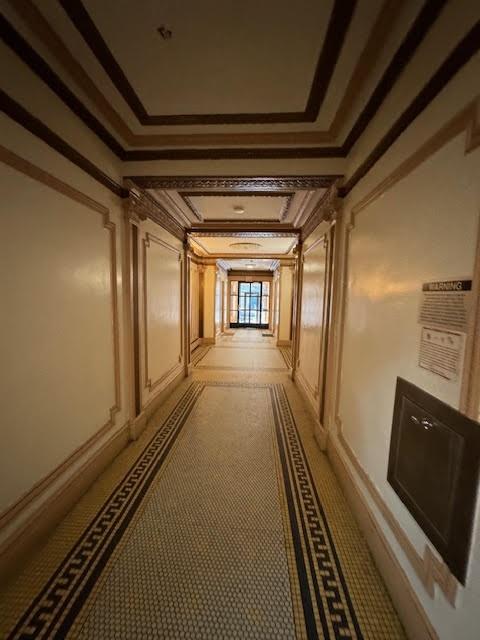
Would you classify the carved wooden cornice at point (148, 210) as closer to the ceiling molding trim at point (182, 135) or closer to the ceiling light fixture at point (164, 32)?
the ceiling molding trim at point (182, 135)

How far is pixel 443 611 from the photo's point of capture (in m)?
0.89

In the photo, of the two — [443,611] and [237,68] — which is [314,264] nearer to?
[237,68]

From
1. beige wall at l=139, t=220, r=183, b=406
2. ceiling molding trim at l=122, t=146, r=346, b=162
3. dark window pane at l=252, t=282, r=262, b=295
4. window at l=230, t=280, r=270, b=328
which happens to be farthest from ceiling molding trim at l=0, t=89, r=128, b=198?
dark window pane at l=252, t=282, r=262, b=295

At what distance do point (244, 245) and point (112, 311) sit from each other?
3841 mm

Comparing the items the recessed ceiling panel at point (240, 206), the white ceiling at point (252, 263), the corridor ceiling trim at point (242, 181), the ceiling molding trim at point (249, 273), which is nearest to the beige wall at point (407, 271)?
the corridor ceiling trim at point (242, 181)

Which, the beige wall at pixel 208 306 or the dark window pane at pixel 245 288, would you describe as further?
the dark window pane at pixel 245 288

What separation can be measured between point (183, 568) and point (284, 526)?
0.63m

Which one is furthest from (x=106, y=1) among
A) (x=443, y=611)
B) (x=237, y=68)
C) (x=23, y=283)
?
(x=443, y=611)

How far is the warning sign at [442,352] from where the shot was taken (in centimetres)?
89

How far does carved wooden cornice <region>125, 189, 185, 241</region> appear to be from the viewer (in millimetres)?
2322

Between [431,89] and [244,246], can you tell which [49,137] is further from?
[244,246]

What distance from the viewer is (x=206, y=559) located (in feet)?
4.51

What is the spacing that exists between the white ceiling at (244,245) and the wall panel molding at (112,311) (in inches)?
114

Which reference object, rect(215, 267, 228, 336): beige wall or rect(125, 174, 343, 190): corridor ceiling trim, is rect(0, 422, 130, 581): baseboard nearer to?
rect(125, 174, 343, 190): corridor ceiling trim
